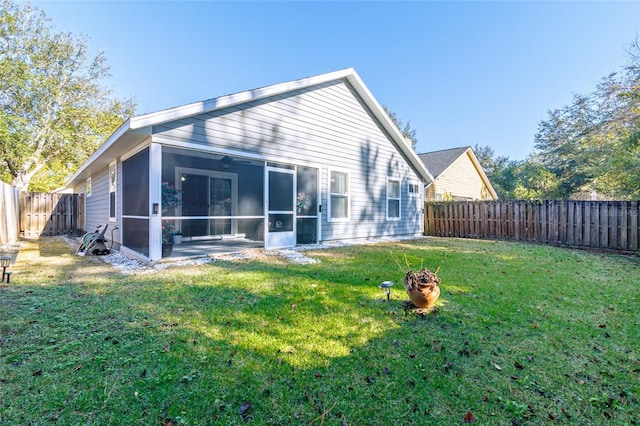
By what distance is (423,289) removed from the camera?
3.32 m

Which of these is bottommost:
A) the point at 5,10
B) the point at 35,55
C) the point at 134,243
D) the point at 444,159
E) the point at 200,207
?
the point at 134,243

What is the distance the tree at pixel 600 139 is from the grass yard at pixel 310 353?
7076mm

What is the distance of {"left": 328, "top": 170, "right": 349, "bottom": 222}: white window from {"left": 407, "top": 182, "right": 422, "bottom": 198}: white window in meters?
3.80

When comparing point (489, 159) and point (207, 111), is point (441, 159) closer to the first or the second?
point (207, 111)

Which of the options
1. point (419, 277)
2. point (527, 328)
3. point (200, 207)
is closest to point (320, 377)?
point (419, 277)

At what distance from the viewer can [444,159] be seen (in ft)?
64.2

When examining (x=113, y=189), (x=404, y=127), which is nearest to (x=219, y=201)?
(x=113, y=189)

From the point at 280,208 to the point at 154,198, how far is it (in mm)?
3254

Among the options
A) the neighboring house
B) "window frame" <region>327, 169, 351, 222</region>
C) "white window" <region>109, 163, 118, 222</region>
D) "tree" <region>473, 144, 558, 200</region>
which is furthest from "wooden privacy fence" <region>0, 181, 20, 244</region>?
"tree" <region>473, 144, 558, 200</region>

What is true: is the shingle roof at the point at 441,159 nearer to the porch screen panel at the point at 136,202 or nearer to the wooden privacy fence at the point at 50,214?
the porch screen panel at the point at 136,202

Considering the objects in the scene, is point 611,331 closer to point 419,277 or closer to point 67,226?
point 419,277

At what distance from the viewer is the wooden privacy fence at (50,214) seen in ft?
41.0

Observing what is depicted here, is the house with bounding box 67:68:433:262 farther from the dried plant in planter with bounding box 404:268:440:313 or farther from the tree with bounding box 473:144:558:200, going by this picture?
the tree with bounding box 473:144:558:200

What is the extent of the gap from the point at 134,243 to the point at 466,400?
7630 millimetres
